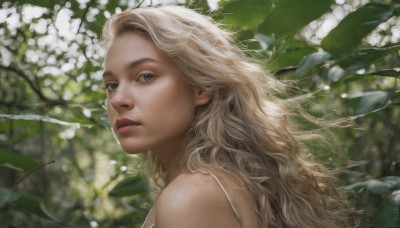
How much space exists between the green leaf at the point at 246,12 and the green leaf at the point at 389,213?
2.32ft

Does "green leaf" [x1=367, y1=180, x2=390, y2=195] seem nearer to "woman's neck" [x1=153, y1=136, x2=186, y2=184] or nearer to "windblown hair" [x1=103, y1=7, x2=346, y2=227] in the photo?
"windblown hair" [x1=103, y1=7, x2=346, y2=227]

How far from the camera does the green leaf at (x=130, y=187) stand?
224 cm

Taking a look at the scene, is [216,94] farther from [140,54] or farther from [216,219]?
[216,219]

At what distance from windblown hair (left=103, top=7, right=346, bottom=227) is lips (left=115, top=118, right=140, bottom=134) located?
7.1 inches

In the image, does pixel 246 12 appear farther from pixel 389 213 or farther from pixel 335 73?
pixel 389 213

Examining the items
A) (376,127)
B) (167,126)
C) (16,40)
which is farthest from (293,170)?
(16,40)

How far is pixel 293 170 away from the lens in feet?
6.04

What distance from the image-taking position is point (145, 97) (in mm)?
1674

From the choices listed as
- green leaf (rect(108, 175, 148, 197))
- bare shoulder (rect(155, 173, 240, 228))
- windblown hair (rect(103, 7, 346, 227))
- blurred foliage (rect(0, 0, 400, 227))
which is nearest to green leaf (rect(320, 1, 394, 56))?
blurred foliage (rect(0, 0, 400, 227))

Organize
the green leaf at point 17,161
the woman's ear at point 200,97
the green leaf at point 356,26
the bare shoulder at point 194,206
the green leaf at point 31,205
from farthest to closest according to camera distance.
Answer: the green leaf at point 17,161 → the green leaf at point 31,205 → the woman's ear at point 200,97 → the green leaf at point 356,26 → the bare shoulder at point 194,206

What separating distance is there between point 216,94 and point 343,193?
1.87 ft

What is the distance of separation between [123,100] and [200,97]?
254 mm

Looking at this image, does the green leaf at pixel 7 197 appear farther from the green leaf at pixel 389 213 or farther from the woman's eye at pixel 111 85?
the green leaf at pixel 389 213

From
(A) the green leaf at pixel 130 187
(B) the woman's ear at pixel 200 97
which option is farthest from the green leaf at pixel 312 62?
(A) the green leaf at pixel 130 187
